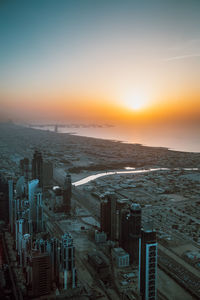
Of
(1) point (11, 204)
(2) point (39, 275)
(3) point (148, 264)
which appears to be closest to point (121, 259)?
(3) point (148, 264)

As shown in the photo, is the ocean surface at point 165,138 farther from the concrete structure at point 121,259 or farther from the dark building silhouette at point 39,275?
the dark building silhouette at point 39,275

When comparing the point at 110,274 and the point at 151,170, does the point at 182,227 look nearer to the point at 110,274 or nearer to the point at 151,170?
the point at 110,274

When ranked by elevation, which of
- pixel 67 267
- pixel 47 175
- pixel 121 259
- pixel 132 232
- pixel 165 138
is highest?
pixel 165 138

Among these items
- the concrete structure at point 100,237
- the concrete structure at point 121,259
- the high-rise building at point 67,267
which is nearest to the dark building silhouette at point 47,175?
the concrete structure at point 100,237

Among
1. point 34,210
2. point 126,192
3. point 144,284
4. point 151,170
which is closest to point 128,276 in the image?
point 144,284

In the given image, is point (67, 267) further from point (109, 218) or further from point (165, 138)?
point (165, 138)

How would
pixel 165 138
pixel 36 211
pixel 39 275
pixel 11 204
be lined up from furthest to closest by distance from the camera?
pixel 165 138, pixel 11 204, pixel 36 211, pixel 39 275

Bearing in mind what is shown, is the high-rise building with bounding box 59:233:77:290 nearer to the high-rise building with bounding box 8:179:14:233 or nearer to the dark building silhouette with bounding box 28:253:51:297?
the dark building silhouette with bounding box 28:253:51:297
